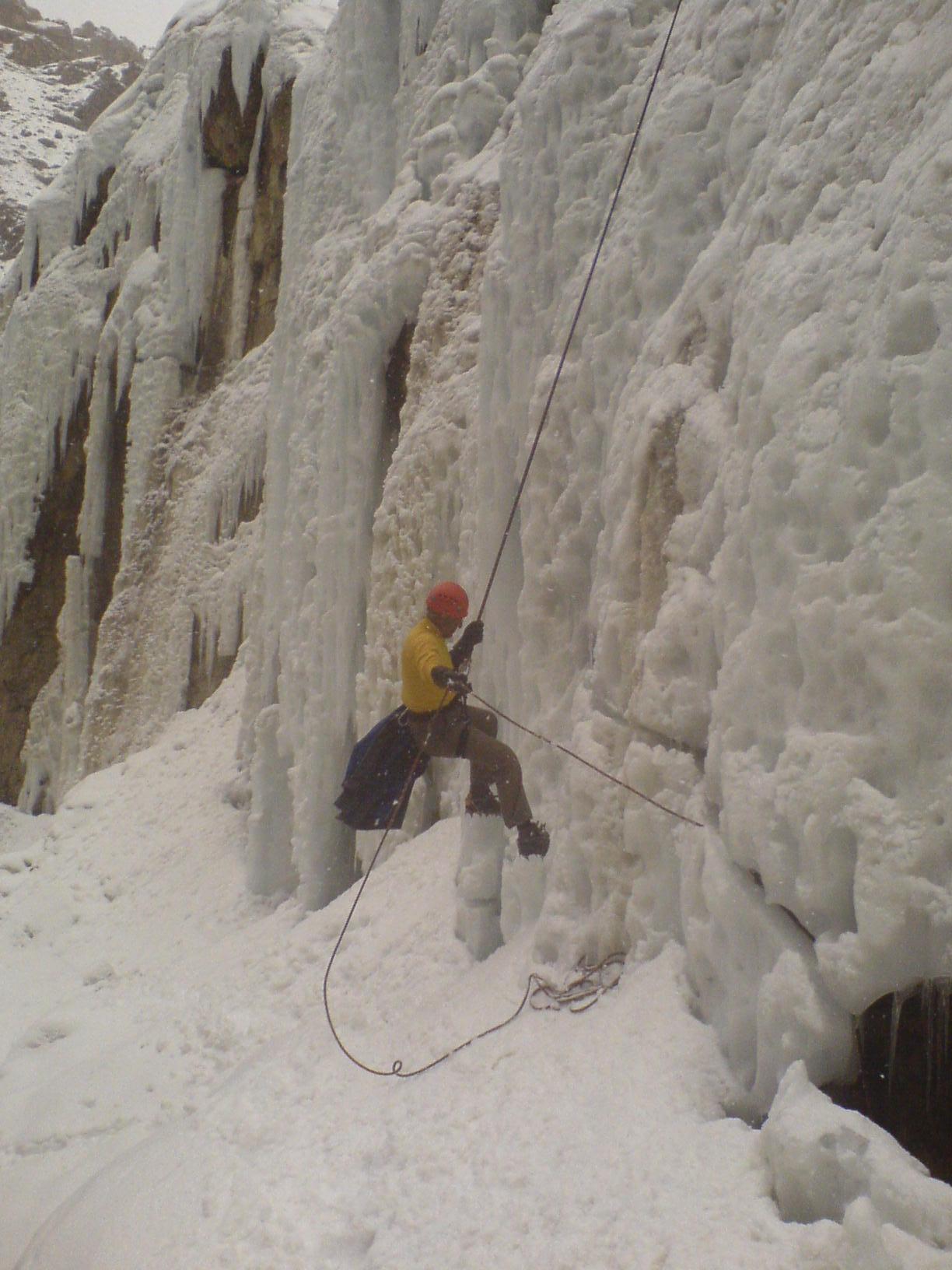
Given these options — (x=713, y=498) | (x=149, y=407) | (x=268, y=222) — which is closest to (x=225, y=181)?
(x=268, y=222)

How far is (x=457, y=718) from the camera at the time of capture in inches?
162

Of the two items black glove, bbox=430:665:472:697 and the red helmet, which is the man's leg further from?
the red helmet

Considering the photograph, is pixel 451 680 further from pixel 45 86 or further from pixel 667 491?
pixel 45 86

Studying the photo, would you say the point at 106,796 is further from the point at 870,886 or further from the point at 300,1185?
the point at 870,886

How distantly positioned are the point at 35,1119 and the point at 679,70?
221 inches

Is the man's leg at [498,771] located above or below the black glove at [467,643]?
below

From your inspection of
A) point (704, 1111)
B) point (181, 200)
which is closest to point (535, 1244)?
point (704, 1111)

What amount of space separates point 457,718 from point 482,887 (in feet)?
2.46

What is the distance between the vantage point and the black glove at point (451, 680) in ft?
12.5

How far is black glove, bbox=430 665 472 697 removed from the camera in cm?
382

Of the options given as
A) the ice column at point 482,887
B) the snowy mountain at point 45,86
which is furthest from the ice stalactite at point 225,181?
the snowy mountain at point 45,86

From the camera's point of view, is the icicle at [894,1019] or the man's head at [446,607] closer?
the icicle at [894,1019]

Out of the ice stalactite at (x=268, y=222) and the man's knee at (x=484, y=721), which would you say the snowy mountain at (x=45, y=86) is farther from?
the man's knee at (x=484, y=721)

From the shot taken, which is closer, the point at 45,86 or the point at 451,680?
the point at 451,680
